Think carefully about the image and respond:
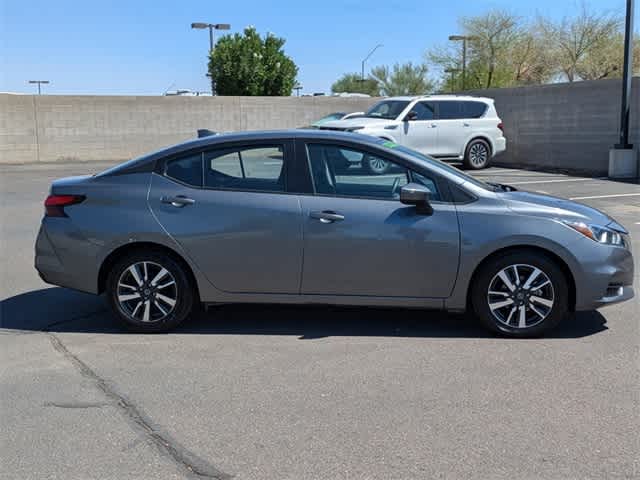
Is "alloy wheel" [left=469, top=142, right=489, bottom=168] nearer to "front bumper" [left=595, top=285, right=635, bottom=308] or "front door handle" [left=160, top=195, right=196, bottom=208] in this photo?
"front bumper" [left=595, top=285, right=635, bottom=308]

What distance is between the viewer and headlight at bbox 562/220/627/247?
5.48 metres

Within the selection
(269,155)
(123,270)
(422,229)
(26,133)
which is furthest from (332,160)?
(26,133)

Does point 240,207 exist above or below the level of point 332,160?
below

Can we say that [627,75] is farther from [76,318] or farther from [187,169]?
[76,318]

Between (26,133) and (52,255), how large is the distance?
21.9m

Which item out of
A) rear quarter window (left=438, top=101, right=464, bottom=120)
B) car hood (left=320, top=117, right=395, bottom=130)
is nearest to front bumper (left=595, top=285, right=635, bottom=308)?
car hood (left=320, top=117, right=395, bottom=130)

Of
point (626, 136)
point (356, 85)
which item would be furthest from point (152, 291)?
point (356, 85)

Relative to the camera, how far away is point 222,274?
5.66 meters

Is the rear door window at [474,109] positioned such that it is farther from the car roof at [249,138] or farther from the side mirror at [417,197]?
the side mirror at [417,197]

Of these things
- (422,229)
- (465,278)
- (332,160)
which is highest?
(332,160)

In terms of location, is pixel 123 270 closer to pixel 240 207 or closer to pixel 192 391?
pixel 240 207

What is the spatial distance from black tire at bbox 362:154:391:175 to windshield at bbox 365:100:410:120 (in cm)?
1340

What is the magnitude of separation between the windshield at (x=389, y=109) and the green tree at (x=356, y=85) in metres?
36.8

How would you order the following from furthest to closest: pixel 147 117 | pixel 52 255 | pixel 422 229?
pixel 147 117 < pixel 52 255 < pixel 422 229
